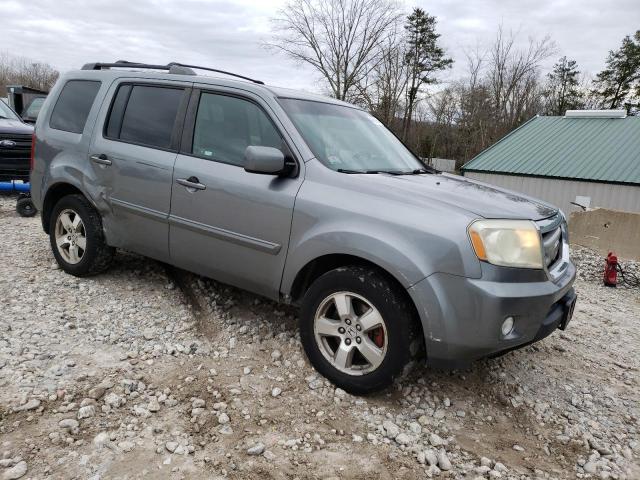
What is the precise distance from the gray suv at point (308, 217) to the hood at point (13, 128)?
14.3 feet

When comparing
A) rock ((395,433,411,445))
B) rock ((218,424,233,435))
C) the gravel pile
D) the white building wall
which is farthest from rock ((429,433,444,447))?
the white building wall

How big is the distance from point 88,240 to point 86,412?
207 centimetres

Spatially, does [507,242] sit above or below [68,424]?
above

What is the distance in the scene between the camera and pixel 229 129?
361cm

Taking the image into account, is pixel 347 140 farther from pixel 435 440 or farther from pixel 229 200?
pixel 435 440

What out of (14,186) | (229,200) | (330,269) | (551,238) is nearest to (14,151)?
(14,186)

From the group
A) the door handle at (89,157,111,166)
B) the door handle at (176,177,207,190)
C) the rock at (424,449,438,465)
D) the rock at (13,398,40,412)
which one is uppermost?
the door handle at (89,157,111,166)

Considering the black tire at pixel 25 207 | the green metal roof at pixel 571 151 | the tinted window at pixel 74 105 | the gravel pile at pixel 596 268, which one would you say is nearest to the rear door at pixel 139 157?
the tinted window at pixel 74 105

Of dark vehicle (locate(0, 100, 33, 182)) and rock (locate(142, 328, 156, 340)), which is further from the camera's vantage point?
dark vehicle (locate(0, 100, 33, 182))

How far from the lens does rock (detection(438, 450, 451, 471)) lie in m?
2.52

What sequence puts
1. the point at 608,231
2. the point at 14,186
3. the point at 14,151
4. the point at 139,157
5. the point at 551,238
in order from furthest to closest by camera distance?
the point at 608,231, the point at 14,151, the point at 14,186, the point at 139,157, the point at 551,238

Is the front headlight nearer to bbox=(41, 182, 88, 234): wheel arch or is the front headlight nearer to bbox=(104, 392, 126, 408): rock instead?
bbox=(104, 392, 126, 408): rock

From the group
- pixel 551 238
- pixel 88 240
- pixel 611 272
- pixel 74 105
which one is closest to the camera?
pixel 551 238

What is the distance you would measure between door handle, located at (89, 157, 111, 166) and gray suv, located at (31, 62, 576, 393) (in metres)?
0.02
